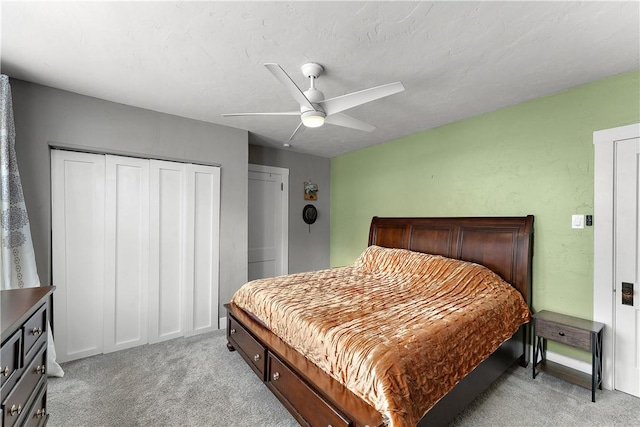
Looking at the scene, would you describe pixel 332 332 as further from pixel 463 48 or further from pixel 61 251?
pixel 61 251

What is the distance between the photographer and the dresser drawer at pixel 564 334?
7.06ft

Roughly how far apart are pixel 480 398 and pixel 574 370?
1.01 m

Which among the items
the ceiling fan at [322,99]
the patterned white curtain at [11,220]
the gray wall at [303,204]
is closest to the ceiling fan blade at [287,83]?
the ceiling fan at [322,99]

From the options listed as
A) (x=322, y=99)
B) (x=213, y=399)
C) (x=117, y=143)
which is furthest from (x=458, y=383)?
(x=117, y=143)

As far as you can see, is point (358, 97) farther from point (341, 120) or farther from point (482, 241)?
point (482, 241)

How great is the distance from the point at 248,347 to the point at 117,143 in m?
2.35

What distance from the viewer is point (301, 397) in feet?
5.54

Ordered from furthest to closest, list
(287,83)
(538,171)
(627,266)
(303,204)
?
(303,204) → (538,171) → (627,266) → (287,83)

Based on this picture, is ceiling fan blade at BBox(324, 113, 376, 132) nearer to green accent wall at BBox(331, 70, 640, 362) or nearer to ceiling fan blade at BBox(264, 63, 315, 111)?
ceiling fan blade at BBox(264, 63, 315, 111)

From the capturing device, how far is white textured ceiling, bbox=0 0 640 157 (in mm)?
1552

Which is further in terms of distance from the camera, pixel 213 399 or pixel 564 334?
pixel 564 334

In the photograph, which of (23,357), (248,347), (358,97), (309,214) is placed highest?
(358,97)

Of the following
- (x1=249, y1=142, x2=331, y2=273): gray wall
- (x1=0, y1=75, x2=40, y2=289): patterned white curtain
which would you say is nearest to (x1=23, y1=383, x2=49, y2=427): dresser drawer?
(x1=0, y1=75, x2=40, y2=289): patterned white curtain

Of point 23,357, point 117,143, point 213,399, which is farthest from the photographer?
point 117,143
